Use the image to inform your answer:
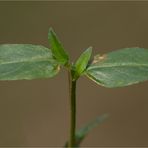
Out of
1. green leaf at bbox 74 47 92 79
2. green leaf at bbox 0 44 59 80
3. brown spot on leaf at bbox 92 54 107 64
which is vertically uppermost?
green leaf at bbox 0 44 59 80

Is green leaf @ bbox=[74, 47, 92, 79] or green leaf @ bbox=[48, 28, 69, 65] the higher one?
green leaf @ bbox=[48, 28, 69, 65]

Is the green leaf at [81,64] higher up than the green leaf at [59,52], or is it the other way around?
the green leaf at [59,52]

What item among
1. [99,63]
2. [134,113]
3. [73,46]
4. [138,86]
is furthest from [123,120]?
[99,63]

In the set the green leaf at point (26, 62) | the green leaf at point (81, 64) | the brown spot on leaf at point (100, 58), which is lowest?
the brown spot on leaf at point (100, 58)
